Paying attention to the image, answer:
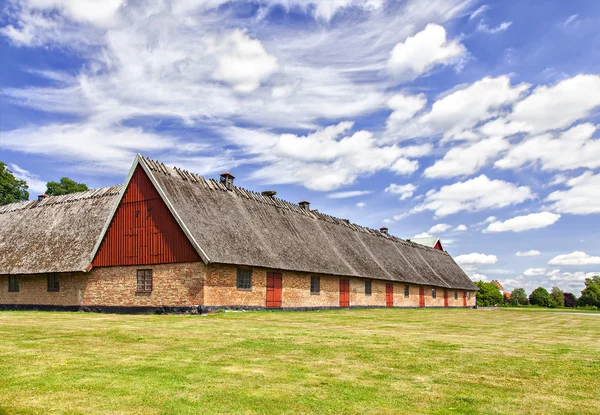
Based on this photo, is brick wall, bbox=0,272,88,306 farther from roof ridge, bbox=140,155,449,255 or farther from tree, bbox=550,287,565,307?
tree, bbox=550,287,565,307

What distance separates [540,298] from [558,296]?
3970 mm

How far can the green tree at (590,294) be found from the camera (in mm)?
97581

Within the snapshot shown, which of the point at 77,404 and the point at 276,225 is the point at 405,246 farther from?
the point at 77,404

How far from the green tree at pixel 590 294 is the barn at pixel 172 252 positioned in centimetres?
7440

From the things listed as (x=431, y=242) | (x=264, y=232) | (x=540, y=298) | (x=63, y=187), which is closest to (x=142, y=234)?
(x=264, y=232)

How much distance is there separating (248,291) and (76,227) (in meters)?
13.3

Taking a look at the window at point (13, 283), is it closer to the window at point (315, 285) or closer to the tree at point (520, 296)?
the window at point (315, 285)

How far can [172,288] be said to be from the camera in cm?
2736

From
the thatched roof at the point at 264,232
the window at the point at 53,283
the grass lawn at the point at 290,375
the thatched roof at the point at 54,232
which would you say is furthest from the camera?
the window at the point at 53,283

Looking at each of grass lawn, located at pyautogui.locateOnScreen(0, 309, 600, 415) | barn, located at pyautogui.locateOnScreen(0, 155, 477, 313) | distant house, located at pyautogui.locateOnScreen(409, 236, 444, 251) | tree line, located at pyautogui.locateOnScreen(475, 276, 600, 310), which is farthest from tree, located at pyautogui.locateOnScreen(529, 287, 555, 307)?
grass lawn, located at pyautogui.locateOnScreen(0, 309, 600, 415)

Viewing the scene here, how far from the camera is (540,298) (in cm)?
10906

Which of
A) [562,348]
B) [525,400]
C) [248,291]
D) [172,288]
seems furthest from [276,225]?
[525,400]

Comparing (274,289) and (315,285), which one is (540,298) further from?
(274,289)

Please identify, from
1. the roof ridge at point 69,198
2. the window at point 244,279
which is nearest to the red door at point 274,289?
the window at point 244,279
